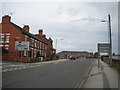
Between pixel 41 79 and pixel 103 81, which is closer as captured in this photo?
pixel 103 81

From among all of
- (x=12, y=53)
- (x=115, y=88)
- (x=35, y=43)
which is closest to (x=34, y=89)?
(x=115, y=88)

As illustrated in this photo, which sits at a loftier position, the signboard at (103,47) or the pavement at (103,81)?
the signboard at (103,47)

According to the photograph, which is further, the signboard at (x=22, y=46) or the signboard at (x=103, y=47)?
the signboard at (x=22, y=46)

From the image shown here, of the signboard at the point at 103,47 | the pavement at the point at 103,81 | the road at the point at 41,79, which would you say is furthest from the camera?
the signboard at the point at 103,47

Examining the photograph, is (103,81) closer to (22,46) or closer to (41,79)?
(41,79)

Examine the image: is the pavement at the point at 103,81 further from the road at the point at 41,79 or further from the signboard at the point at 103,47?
the signboard at the point at 103,47

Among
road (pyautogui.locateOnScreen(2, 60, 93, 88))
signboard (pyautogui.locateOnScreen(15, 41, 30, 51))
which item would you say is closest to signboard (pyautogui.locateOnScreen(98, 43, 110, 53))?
road (pyautogui.locateOnScreen(2, 60, 93, 88))

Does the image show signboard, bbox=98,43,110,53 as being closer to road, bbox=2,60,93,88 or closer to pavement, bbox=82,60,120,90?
road, bbox=2,60,93,88

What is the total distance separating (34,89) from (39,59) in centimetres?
4695

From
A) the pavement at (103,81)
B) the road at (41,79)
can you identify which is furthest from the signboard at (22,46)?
the pavement at (103,81)

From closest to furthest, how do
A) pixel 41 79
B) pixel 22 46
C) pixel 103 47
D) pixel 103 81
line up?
pixel 103 81 < pixel 41 79 < pixel 103 47 < pixel 22 46

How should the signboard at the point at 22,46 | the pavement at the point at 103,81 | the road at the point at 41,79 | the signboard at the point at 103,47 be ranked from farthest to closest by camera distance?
the signboard at the point at 22,46
the signboard at the point at 103,47
the pavement at the point at 103,81
the road at the point at 41,79

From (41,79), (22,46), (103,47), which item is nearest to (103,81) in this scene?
(41,79)

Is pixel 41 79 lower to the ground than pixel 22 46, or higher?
lower
